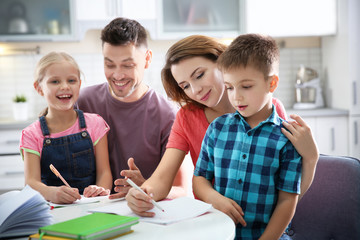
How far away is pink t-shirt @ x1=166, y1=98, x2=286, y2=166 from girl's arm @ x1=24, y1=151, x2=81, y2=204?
43 centimetres

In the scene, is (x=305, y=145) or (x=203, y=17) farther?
(x=203, y=17)

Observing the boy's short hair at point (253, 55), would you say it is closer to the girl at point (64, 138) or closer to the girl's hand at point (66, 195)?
the girl's hand at point (66, 195)

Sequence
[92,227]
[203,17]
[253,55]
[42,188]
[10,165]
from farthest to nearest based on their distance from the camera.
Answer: [203,17], [10,165], [42,188], [253,55], [92,227]

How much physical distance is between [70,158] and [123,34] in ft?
1.94

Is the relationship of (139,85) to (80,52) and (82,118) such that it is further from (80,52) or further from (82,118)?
(80,52)

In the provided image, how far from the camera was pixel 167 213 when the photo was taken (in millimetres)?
1194

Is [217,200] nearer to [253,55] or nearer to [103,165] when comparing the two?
[253,55]

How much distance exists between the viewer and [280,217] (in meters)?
1.26

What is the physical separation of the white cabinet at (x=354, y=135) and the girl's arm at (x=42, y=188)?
8.52ft

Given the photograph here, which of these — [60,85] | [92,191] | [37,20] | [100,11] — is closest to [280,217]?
[92,191]

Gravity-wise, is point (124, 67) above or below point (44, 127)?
above

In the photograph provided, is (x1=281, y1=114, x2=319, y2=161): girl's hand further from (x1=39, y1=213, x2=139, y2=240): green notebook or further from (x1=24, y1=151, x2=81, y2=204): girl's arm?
(x1=24, y1=151, x2=81, y2=204): girl's arm

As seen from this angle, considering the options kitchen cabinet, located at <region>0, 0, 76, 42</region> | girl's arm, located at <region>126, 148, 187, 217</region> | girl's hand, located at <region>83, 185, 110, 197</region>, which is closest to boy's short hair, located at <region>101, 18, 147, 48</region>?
girl's arm, located at <region>126, 148, 187, 217</region>

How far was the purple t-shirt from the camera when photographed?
205 centimetres
